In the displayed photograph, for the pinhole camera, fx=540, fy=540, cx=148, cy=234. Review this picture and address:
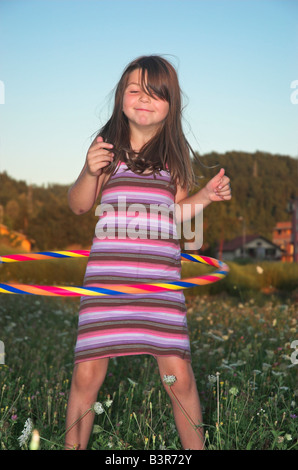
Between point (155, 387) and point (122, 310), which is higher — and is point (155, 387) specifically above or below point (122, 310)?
below

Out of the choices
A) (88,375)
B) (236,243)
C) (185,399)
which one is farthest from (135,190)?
(236,243)

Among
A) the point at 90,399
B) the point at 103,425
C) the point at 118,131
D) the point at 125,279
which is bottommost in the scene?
the point at 103,425

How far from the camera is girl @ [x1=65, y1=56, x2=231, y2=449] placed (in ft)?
9.96

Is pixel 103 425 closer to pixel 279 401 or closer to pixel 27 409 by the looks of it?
pixel 27 409

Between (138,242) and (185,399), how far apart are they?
94 centimetres

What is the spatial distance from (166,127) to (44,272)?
11835mm

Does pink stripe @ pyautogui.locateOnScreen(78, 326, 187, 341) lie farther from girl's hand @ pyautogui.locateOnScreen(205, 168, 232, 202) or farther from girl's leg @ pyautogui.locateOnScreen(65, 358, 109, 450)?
girl's hand @ pyautogui.locateOnScreen(205, 168, 232, 202)

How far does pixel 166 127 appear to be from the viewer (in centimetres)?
346

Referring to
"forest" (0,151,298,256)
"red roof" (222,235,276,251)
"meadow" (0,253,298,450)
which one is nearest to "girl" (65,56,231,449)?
"meadow" (0,253,298,450)

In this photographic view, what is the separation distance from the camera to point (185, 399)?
3080 millimetres

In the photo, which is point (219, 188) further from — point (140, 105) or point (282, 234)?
point (282, 234)

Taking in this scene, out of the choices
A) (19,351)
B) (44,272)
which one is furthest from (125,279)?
(44,272)

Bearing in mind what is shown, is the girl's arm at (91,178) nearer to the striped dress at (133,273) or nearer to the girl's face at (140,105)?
the striped dress at (133,273)

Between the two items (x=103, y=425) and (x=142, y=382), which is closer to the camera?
(x=103, y=425)
